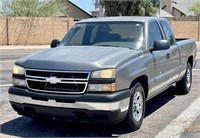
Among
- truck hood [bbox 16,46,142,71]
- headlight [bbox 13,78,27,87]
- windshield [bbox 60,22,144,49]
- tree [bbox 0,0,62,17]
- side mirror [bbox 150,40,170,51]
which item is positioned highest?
tree [bbox 0,0,62,17]

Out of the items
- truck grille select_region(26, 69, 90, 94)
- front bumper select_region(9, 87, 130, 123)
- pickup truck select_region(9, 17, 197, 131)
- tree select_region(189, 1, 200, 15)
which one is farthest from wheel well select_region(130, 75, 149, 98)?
tree select_region(189, 1, 200, 15)

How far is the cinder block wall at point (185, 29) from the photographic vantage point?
122ft

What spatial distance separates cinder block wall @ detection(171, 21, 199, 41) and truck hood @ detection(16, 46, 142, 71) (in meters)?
32.5

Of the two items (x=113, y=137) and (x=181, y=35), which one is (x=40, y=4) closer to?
(x=181, y=35)

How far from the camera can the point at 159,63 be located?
20.7 ft

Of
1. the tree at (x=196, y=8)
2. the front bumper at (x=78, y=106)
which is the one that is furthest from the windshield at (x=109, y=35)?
the tree at (x=196, y=8)

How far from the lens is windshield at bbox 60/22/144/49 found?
5.98 meters

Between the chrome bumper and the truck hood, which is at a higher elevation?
the truck hood

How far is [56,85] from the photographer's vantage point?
491cm

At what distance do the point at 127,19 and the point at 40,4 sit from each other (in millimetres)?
28203

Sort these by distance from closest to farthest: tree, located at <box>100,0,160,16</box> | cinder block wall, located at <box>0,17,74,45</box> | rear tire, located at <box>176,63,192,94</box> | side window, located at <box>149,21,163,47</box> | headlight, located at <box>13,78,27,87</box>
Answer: headlight, located at <box>13,78,27,87</box>, side window, located at <box>149,21,163,47</box>, rear tire, located at <box>176,63,192,94</box>, cinder block wall, located at <box>0,17,74,45</box>, tree, located at <box>100,0,160,16</box>

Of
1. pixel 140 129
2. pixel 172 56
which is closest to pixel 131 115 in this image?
pixel 140 129

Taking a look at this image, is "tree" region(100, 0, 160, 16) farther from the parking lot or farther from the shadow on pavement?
the shadow on pavement

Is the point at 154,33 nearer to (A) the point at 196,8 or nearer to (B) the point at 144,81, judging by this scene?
(B) the point at 144,81
